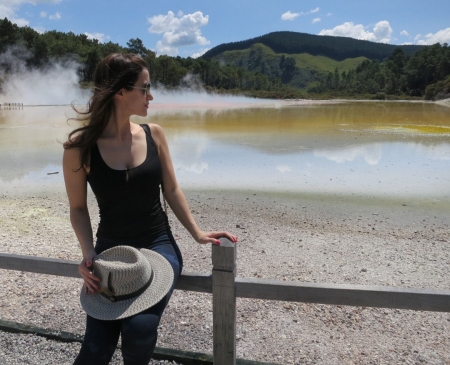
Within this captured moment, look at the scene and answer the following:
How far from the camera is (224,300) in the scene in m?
2.74

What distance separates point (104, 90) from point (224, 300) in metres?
1.46

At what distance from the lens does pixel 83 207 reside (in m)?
2.64

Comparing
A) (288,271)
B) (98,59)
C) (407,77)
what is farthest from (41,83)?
(407,77)

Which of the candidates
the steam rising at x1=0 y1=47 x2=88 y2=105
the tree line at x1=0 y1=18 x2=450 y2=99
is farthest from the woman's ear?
the tree line at x1=0 y1=18 x2=450 y2=99

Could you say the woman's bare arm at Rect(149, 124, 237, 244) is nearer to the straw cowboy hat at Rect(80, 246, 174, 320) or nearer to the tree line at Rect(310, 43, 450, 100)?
the straw cowboy hat at Rect(80, 246, 174, 320)

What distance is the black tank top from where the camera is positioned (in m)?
2.49

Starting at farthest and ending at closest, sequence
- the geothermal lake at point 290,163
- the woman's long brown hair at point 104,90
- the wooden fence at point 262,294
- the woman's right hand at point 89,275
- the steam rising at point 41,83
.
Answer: the steam rising at point 41,83, the geothermal lake at point 290,163, the wooden fence at point 262,294, the woman's long brown hair at point 104,90, the woman's right hand at point 89,275

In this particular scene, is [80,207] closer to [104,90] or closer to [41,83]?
[104,90]

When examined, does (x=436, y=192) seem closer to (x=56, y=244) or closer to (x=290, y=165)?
(x=290, y=165)

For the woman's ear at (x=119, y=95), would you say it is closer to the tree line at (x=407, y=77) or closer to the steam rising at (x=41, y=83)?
the steam rising at (x=41, y=83)

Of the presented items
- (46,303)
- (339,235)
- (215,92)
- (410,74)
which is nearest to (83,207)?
(46,303)

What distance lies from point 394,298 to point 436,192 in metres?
10.4

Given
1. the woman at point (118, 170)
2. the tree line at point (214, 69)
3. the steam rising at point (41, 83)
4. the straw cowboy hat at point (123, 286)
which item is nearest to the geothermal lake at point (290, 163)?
the woman at point (118, 170)

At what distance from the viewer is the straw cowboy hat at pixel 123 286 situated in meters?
2.25
